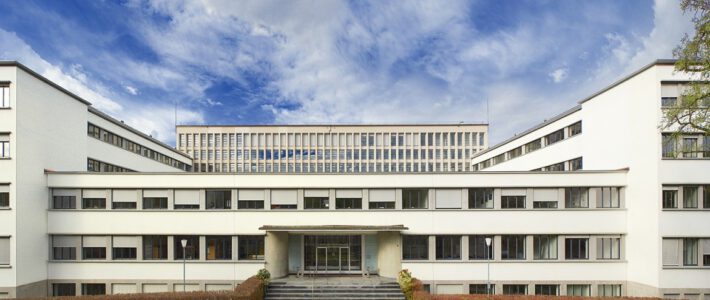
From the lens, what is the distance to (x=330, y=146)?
78.9 metres

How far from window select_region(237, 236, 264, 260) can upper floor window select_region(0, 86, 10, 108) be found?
56.1 ft

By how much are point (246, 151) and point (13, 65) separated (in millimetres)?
53984

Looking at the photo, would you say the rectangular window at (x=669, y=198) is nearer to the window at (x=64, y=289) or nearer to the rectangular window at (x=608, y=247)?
the rectangular window at (x=608, y=247)

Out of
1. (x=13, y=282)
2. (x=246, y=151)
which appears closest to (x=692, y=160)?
(x=13, y=282)

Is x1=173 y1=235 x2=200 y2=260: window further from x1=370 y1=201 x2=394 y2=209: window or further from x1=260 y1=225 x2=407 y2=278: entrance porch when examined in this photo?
x1=370 y1=201 x2=394 y2=209: window

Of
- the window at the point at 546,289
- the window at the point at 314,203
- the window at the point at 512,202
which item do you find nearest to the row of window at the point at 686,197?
the window at the point at 512,202

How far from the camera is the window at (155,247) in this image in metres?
27.7

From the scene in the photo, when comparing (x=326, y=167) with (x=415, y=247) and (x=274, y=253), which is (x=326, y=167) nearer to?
(x=274, y=253)

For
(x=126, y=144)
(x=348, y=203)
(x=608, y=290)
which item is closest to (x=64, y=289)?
(x=126, y=144)

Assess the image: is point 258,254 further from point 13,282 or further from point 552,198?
point 552,198

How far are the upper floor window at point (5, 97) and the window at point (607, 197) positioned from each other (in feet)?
130

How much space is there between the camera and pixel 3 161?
2464 cm

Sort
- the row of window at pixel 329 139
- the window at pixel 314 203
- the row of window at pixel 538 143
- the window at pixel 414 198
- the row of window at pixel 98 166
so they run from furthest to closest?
the row of window at pixel 329 139
the row of window at pixel 538 143
the row of window at pixel 98 166
the window at pixel 314 203
the window at pixel 414 198

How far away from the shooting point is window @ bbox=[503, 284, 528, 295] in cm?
2730
